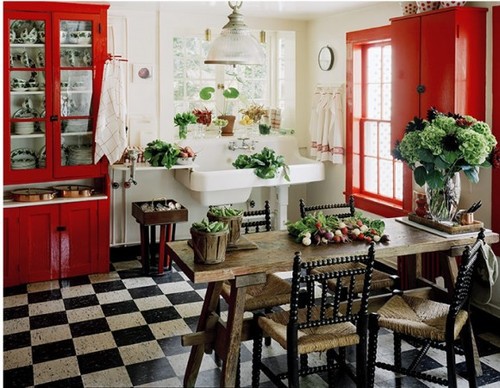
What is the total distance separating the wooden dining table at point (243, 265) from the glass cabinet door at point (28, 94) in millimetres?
2458

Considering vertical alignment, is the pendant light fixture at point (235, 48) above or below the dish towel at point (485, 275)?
above

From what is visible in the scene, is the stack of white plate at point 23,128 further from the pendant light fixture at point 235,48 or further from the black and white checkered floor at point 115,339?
the pendant light fixture at point 235,48

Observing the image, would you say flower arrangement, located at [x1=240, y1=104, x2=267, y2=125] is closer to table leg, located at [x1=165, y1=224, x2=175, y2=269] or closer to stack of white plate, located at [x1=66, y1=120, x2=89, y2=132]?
table leg, located at [x1=165, y1=224, x2=175, y2=269]

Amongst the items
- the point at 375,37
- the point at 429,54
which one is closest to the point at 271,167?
the point at 375,37

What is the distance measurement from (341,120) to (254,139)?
3.38 feet

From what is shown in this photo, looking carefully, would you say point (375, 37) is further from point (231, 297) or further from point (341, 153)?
point (231, 297)

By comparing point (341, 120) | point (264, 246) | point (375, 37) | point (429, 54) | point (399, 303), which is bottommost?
point (399, 303)

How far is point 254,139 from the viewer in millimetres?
6559

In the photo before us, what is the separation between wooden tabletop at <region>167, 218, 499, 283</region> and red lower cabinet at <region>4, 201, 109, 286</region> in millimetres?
2195

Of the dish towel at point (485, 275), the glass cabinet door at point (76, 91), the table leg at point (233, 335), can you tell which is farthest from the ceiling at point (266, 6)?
the table leg at point (233, 335)

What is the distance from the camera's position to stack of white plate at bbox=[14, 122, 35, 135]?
5184 mm

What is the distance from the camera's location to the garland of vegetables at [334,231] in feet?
11.4

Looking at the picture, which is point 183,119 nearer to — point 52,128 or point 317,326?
point 52,128

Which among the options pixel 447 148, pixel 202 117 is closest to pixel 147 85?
pixel 202 117
